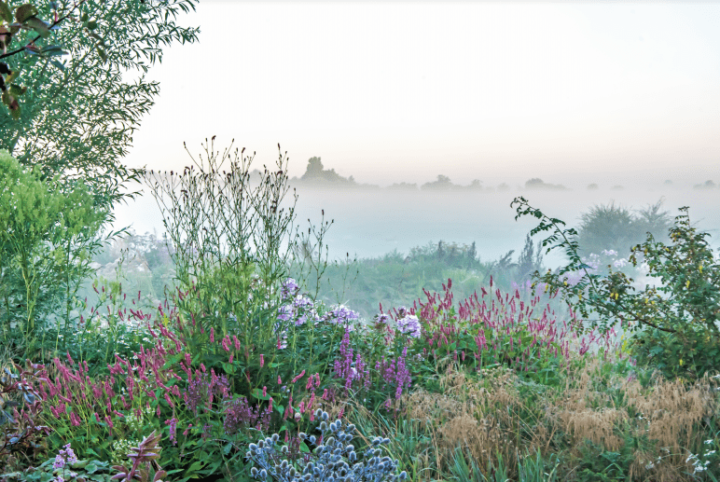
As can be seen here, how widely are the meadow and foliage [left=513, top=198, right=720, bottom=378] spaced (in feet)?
0.05

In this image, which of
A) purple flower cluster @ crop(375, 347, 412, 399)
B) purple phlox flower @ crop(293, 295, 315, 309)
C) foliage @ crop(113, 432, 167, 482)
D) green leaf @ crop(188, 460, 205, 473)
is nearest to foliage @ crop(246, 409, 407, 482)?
foliage @ crop(113, 432, 167, 482)

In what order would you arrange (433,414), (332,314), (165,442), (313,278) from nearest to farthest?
(165,442) → (433,414) → (332,314) → (313,278)

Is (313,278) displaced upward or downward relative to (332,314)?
downward

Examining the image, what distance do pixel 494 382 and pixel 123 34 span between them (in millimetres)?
5924

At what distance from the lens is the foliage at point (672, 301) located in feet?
12.4

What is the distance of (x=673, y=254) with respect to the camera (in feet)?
13.1

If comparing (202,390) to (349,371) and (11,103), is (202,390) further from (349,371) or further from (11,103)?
(11,103)

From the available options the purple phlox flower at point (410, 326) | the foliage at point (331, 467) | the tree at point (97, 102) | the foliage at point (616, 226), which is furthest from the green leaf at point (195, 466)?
the foliage at point (616, 226)

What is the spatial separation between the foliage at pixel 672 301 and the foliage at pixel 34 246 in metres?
3.91

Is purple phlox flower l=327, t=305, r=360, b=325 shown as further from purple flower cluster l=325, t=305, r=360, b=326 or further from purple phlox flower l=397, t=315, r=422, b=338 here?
purple phlox flower l=397, t=315, r=422, b=338

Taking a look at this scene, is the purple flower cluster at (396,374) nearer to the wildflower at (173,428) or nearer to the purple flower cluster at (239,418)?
the purple flower cluster at (239,418)

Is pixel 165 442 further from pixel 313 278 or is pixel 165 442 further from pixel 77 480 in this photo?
pixel 313 278

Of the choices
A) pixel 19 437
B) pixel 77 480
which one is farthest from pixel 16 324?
pixel 77 480

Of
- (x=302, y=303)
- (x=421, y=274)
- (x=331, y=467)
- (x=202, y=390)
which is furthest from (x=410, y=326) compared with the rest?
(x=421, y=274)
